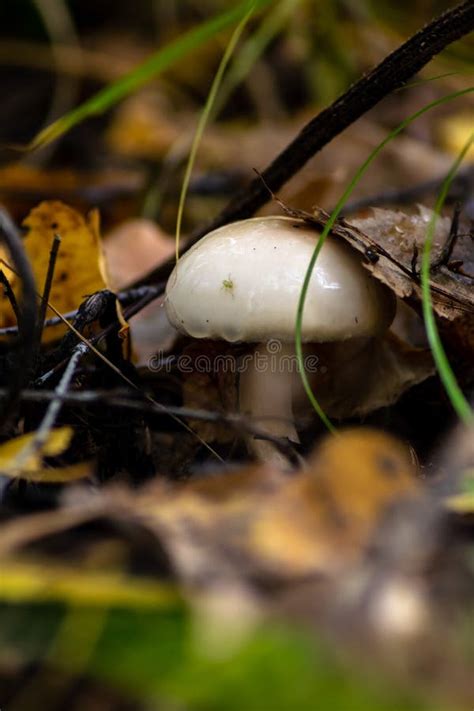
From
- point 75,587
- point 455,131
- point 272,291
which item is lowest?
point 75,587

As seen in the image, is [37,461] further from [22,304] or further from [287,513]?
[287,513]

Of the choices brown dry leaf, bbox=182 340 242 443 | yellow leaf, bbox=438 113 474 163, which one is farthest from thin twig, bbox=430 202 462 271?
yellow leaf, bbox=438 113 474 163

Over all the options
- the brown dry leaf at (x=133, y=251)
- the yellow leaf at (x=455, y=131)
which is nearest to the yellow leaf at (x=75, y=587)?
the brown dry leaf at (x=133, y=251)

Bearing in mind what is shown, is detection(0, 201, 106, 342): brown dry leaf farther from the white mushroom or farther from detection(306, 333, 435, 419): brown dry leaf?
detection(306, 333, 435, 419): brown dry leaf

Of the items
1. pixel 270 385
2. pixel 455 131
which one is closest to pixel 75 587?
pixel 270 385

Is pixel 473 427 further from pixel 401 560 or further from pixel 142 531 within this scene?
pixel 142 531

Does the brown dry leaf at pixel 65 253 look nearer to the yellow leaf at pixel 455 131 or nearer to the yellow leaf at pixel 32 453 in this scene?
the yellow leaf at pixel 32 453

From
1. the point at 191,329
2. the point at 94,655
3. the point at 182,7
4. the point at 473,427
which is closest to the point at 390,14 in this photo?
the point at 182,7
